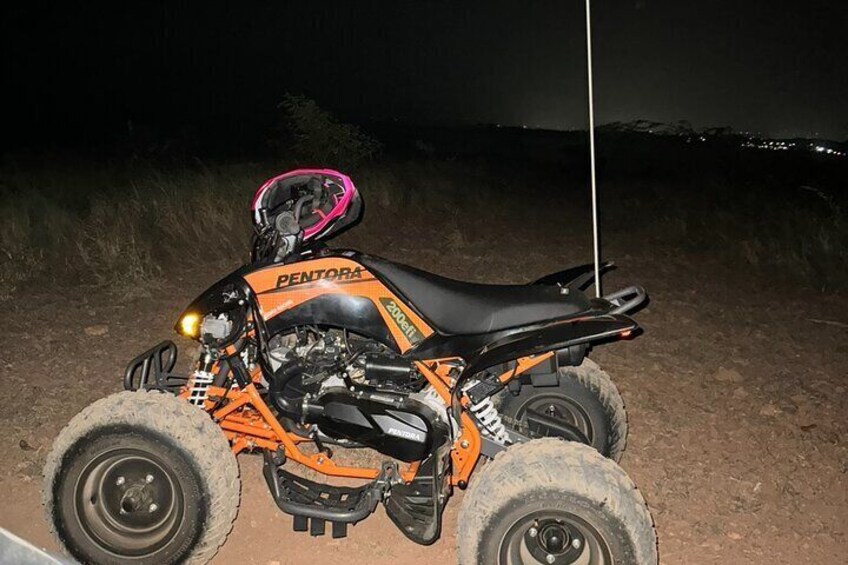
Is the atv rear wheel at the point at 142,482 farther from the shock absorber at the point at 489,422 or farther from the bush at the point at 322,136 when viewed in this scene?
the bush at the point at 322,136

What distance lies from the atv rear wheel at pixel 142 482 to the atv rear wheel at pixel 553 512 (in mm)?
1170

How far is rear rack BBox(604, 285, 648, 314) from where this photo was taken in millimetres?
3187

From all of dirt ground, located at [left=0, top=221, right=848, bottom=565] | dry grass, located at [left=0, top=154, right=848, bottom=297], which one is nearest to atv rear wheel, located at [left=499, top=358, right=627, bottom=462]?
dirt ground, located at [left=0, top=221, right=848, bottom=565]

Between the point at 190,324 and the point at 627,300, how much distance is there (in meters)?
2.17

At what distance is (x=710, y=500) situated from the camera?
416 centimetres

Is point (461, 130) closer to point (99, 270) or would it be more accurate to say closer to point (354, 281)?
point (99, 270)

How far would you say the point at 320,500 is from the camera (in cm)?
338

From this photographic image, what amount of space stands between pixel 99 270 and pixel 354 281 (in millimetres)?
6231

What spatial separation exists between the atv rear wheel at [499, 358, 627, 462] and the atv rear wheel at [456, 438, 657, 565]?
954mm

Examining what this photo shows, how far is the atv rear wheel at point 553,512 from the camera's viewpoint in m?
2.82

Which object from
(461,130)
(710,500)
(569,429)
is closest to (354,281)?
(569,429)

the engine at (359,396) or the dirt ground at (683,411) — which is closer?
the engine at (359,396)

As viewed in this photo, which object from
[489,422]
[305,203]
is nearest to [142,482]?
[305,203]

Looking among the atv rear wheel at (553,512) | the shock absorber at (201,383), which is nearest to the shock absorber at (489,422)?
the atv rear wheel at (553,512)
